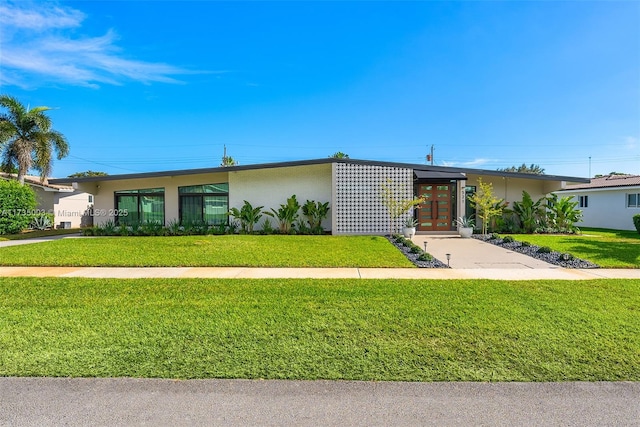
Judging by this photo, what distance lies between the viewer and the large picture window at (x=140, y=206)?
1706 cm

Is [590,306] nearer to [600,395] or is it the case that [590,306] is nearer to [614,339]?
[614,339]

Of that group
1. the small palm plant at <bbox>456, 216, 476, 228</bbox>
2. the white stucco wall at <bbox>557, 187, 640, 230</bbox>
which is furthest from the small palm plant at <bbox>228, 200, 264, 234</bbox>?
the white stucco wall at <bbox>557, 187, 640, 230</bbox>

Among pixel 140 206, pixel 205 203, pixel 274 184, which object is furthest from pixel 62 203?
pixel 274 184

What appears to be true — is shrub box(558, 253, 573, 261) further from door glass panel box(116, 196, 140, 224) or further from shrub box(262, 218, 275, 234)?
door glass panel box(116, 196, 140, 224)

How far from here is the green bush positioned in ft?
51.9

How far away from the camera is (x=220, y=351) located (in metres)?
3.50

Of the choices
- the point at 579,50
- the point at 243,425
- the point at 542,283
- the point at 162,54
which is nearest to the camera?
the point at 243,425

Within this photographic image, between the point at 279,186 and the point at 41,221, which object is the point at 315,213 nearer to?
the point at 279,186

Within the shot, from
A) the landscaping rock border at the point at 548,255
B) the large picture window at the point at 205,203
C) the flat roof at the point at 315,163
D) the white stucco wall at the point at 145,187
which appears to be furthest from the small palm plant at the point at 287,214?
the landscaping rock border at the point at 548,255

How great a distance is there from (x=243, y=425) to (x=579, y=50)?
51.3ft

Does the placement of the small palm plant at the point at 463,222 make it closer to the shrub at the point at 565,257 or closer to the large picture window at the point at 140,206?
the shrub at the point at 565,257

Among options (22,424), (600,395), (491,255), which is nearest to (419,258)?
(491,255)

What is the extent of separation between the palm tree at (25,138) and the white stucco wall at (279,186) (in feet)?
46.2

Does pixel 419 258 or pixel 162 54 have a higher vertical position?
pixel 162 54
